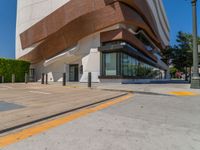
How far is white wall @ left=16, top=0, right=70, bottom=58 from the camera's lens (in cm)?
2759

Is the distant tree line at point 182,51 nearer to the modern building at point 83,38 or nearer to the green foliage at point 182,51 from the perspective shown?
the green foliage at point 182,51

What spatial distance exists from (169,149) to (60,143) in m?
1.85

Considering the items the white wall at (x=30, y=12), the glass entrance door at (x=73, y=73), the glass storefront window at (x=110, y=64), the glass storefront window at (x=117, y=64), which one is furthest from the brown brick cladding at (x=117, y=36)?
the white wall at (x=30, y=12)

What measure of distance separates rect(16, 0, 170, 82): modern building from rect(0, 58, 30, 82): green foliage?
216 centimetres

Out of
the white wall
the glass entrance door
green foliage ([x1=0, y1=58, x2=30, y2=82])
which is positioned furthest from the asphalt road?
the white wall

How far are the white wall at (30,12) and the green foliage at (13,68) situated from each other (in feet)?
11.0

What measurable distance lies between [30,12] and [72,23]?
10.2 m

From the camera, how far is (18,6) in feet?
107

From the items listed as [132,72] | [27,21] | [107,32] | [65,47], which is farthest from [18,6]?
[132,72]

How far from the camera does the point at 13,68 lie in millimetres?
26344

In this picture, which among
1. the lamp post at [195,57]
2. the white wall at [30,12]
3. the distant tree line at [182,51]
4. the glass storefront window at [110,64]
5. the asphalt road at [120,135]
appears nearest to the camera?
the asphalt road at [120,135]

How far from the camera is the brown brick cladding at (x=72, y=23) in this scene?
69.8 ft

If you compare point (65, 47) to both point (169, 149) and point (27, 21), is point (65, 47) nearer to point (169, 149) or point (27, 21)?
point (27, 21)

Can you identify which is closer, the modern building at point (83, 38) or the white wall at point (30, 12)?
the modern building at point (83, 38)
